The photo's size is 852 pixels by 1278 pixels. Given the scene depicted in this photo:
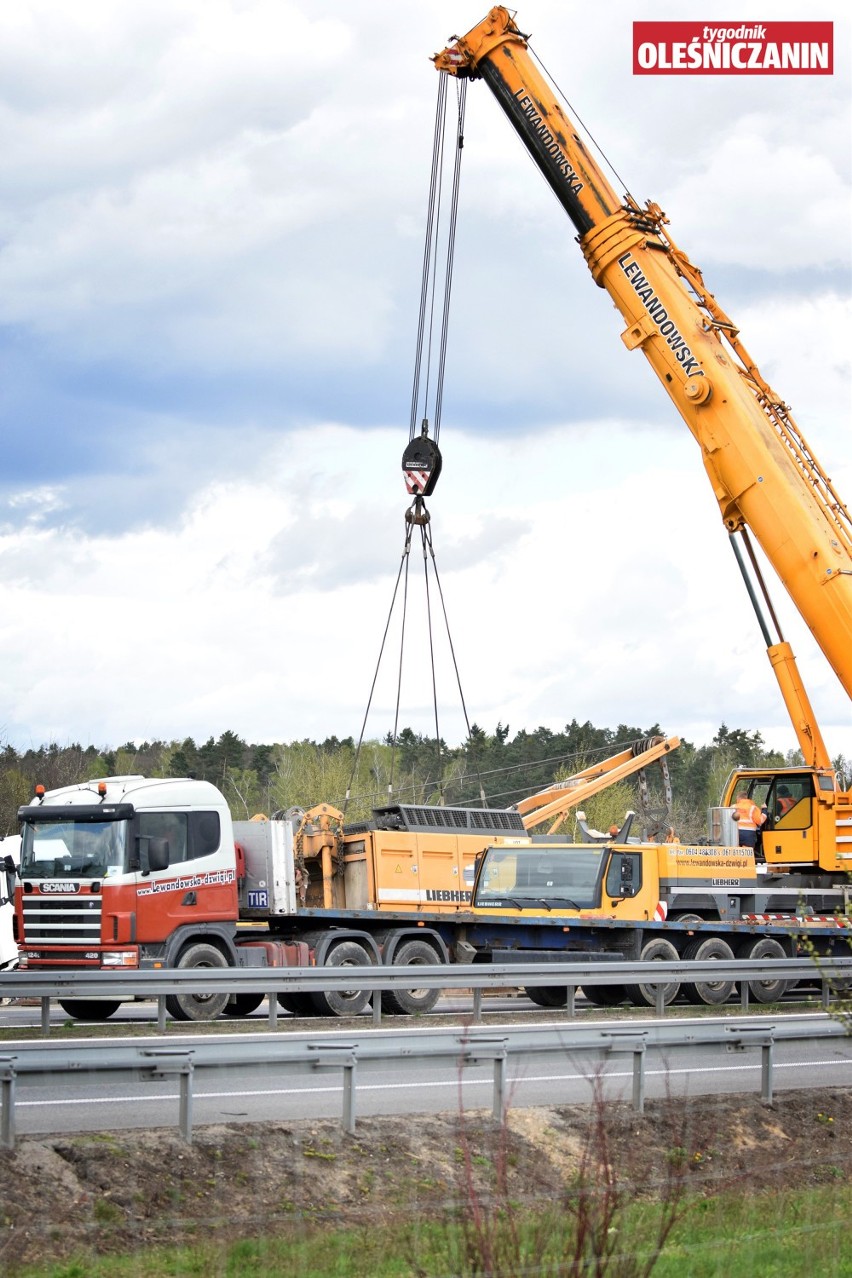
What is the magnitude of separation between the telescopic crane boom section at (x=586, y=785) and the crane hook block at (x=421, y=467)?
8.64m

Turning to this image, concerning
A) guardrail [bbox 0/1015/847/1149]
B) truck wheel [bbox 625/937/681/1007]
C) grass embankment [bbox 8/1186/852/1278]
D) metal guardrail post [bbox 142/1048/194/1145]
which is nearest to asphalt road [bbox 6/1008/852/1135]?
guardrail [bbox 0/1015/847/1149]

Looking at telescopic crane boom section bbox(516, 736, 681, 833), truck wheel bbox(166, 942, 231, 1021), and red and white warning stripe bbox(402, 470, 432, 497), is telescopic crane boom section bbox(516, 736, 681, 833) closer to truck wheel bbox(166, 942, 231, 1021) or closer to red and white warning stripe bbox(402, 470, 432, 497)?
red and white warning stripe bbox(402, 470, 432, 497)

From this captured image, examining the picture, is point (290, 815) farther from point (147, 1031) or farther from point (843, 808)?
point (843, 808)

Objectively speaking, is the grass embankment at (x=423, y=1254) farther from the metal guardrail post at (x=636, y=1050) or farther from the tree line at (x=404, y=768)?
the tree line at (x=404, y=768)

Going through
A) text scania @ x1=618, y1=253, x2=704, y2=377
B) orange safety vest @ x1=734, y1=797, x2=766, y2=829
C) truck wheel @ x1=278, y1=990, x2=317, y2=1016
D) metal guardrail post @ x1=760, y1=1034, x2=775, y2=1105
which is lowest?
metal guardrail post @ x1=760, y1=1034, x2=775, y2=1105

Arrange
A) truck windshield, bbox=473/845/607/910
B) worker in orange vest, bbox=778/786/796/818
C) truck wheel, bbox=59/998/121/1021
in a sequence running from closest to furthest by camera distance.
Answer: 1. truck wheel, bbox=59/998/121/1021
2. truck windshield, bbox=473/845/607/910
3. worker in orange vest, bbox=778/786/796/818

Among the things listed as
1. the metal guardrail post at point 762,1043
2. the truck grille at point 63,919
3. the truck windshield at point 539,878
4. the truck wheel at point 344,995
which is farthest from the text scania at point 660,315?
the metal guardrail post at point 762,1043

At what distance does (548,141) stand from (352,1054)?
18.2 meters

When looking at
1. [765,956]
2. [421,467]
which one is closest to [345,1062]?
[421,467]

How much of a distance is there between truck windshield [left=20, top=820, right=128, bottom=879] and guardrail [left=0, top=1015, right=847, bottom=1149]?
785cm

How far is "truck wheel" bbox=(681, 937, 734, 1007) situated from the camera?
23016 mm

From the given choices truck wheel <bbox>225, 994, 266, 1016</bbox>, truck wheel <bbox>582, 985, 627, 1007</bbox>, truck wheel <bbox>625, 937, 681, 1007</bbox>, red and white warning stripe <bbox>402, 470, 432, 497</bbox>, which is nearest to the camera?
truck wheel <bbox>225, 994, 266, 1016</bbox>

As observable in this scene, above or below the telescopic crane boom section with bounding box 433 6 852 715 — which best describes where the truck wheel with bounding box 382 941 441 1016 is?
below

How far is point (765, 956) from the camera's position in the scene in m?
24.2
